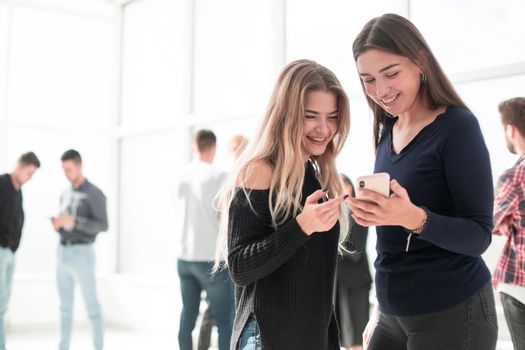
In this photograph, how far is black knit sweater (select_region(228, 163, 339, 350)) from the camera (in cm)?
130

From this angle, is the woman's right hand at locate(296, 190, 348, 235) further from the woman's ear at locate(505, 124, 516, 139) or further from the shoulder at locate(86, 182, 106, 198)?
the shoulder at locate(86, 182, 106, 198)

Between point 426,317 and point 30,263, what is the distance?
5584 millimetres

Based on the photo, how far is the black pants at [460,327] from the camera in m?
1.25

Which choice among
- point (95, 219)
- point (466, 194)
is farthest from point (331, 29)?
point (466, 194)

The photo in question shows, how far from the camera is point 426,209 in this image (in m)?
1.23

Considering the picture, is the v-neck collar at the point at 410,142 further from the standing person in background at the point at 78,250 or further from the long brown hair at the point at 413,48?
the standing person in background at the point at 78,250

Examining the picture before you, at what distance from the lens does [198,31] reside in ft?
18.6

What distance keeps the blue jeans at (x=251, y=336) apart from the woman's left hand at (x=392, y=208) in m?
0.36

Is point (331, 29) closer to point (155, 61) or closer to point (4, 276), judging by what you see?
point (155, 61)

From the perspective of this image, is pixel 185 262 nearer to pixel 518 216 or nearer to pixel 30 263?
pixel 518 216

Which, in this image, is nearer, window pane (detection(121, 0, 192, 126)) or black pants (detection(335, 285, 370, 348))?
black pants (detection(335, 285, 370, 348))

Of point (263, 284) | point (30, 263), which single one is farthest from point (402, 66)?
point (30, 263)

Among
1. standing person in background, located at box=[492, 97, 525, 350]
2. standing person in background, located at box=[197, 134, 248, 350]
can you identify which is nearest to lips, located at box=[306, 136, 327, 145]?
standing person in background, located at box=[492, 97, 525, 350]

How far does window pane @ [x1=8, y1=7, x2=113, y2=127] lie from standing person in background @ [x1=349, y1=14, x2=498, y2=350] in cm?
546
